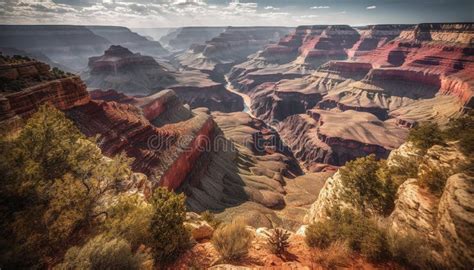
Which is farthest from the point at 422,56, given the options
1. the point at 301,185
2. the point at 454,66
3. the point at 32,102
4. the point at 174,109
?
the point at 32,102

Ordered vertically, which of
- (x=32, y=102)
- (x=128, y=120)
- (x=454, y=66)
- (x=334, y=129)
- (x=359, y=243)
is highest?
(x=454, y=66)

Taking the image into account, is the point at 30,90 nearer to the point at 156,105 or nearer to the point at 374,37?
the point at 156,105

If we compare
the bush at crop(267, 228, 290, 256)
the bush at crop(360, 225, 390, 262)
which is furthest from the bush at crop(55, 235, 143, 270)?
the bush at crop(360, 225, 390, 262)

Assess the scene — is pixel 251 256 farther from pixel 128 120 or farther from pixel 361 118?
pixel 361 118

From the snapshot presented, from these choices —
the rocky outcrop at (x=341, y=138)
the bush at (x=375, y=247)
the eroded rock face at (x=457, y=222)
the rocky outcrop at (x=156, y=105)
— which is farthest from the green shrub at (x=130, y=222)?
the rocky outcrop at (x=341, y=138)

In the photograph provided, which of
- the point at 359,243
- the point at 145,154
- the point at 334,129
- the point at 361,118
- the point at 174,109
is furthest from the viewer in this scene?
the point at 361,118

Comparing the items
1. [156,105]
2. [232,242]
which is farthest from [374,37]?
[232,242]

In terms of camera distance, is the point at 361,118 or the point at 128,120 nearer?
the point at 128,120

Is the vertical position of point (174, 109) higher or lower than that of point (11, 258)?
lower
